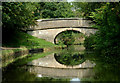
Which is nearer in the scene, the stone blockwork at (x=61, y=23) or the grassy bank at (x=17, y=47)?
the grassy bank at (x=17, y=47)

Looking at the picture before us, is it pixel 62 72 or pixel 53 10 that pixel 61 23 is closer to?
pixel 53 10

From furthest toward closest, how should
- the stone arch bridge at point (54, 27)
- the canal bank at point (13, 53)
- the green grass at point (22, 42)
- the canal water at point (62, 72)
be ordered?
the stone arch bridge at point (54, 27), the green grass at point (22, 42), the canal bank at point (13, 53), the canal water at point (62, 72)

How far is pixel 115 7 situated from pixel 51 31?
1870cm

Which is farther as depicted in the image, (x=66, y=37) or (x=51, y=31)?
(x=66, y=37)

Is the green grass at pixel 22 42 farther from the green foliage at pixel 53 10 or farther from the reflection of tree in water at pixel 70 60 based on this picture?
the reflection of tree in water at pixel 70 60

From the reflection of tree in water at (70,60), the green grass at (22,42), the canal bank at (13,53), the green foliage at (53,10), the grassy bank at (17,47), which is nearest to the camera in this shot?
the reflection of tree in water at (70,60)

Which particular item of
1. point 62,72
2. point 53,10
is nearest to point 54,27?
point 53,10

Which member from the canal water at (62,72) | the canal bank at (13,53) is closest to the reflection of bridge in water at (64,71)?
the canal water at (62,72)

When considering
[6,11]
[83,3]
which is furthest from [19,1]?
[83,3]

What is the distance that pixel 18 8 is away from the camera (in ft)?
56.2

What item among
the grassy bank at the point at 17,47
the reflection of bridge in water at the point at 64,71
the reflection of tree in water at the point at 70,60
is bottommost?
the reflection of tree in water at the point at 70,60

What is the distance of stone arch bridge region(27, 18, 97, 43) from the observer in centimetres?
2905

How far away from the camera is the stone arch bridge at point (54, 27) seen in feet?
95.3

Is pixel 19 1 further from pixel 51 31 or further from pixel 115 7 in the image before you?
pixel 51 31
